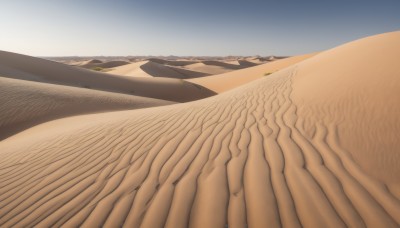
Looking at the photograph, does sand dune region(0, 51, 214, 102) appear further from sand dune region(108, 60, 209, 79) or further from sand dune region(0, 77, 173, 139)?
sand dune region(108, 60, 209, 79)

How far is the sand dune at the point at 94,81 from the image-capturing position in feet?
56.1

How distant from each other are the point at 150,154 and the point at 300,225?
2.27 meters

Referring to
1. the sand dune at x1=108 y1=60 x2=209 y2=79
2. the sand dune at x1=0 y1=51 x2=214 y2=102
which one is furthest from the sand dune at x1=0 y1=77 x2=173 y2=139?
the sand dune at x1=108 y1=60 x2=209 y2=79

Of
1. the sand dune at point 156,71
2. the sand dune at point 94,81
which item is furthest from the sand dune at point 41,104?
the sand dune at point 156,71

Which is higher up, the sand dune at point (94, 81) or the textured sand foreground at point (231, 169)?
the textured sand foreground at point (231, 169)

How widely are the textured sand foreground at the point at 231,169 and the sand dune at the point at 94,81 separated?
1319 cm

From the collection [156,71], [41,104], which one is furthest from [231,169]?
[156,71]

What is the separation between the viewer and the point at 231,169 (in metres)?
2.91

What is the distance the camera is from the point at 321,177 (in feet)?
8.36

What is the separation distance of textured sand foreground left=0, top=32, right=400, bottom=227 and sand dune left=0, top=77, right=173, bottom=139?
3488 millimetres

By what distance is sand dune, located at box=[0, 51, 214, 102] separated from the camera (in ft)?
56.1

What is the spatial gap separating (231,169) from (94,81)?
1789cm

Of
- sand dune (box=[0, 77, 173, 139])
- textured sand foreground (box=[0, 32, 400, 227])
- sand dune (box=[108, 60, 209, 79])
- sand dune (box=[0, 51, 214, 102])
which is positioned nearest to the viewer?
textured sand foreground (box=[0, 32, 400, 227])

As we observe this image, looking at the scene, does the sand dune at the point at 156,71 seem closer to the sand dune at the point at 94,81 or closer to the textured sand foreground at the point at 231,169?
the sand dune at the point at 94,81
